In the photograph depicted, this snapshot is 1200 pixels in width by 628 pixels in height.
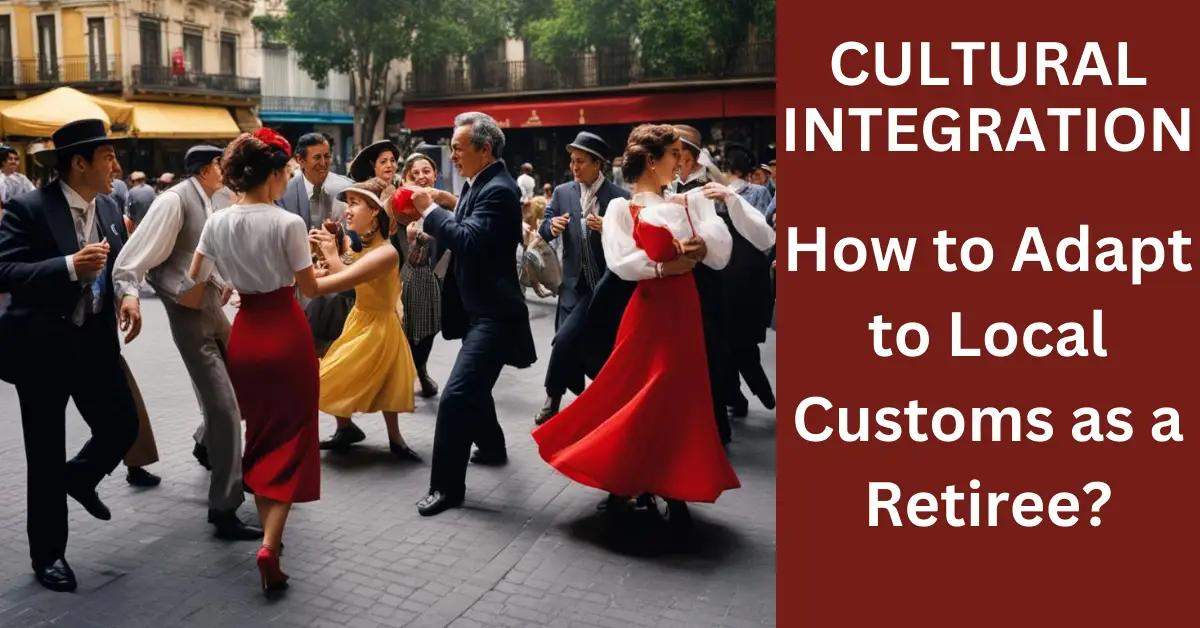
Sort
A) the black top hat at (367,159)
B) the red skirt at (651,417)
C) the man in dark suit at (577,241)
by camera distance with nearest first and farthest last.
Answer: the red skirt at (651,417) < the man in dark suit at (577,241) < the black top hat at (367,159)

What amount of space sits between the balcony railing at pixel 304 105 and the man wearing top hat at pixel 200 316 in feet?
137

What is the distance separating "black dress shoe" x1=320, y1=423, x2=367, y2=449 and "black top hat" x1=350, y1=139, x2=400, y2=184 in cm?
157

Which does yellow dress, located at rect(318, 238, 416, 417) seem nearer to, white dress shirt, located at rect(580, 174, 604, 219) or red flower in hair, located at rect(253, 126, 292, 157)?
white dress shirt, located at rect(580, 174, 604, 219)

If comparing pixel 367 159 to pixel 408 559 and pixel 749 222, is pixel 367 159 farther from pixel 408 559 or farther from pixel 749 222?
pixel 408 559

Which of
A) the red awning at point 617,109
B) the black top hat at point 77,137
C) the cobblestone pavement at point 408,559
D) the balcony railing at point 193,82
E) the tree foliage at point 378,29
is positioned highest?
the tree foliage at point 378,29

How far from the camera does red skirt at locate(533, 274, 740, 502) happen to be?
17.1ft

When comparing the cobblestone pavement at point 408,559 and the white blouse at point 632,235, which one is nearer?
the cobblestone pavement at point 408,559

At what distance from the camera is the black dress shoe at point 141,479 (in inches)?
244

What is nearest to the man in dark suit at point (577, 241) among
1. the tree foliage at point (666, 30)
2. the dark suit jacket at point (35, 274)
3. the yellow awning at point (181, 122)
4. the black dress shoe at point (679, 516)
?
the black dress shoe at point (679, 516)

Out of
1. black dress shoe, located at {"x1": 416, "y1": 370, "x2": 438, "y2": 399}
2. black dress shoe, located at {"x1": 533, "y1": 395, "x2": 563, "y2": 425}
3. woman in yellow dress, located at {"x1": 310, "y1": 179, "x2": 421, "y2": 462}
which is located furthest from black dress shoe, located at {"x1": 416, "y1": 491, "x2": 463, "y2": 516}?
black dress shoe, located at {"x1": 416, "y1": 370, "x2": 438, "y2": 399}

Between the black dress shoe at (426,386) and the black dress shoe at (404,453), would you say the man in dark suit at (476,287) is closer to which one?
the black dress shoe at (404,453)

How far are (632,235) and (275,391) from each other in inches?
69.2

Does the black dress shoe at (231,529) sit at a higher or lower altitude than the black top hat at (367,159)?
lower

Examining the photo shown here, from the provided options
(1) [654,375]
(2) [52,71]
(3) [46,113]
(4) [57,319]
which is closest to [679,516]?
(1) [654,375]
